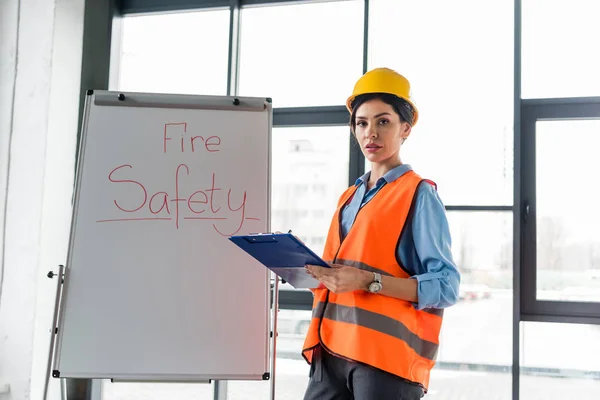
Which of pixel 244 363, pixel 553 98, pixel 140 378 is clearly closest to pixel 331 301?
pixel 244 363

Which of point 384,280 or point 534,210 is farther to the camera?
point 534,210

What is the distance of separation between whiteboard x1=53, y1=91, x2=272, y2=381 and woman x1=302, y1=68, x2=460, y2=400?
0.42 meters

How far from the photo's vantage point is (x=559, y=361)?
2613 millimetres

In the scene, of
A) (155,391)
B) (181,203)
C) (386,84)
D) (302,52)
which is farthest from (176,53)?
(386,84)

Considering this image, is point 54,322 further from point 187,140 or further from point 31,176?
point 31,176

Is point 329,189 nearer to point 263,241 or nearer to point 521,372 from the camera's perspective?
point 521,372

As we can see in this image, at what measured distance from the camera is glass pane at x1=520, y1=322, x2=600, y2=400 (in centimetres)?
259

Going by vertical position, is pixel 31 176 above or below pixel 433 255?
above

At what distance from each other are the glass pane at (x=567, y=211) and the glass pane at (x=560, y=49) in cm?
16

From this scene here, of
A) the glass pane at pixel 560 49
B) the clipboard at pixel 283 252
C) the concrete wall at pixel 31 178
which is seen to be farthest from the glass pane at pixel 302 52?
the clipboard at pixel 283 252

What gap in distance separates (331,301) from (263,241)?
0.29 metres

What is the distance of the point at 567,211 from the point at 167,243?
1.82 metres

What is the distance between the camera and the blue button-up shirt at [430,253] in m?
1.38

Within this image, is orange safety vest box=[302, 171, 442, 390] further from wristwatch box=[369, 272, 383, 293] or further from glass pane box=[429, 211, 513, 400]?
glass pane box=[429, 211, 513, 400]
